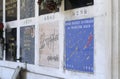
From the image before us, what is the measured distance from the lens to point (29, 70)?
475 centimetres

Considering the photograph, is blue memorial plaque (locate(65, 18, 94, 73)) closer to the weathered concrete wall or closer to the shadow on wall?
the weathered concrete wall

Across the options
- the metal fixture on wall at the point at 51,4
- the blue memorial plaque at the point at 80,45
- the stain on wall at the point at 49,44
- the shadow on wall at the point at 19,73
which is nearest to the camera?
the blue memorial plaque at the point at 80,45

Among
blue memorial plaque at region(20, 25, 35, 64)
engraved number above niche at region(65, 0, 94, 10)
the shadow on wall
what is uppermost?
engraved number above niche at region(65, 0, 94, 10)

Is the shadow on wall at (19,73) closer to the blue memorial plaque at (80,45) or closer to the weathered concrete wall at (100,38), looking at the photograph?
the weathered concrete wall at (100,38)

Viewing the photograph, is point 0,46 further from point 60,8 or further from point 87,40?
point 87,40

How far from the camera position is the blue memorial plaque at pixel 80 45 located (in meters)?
3.36

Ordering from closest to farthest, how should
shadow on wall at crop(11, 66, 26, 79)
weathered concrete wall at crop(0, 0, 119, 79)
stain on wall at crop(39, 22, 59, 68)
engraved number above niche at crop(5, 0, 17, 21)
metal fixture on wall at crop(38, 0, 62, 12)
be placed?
weathered concrete wall at crop(0, 0, 119, 79)
metal fixture on wall at crop(38, 0, 62, 12)
stain on wall at crop(39, 22, 59, 68)
shadow on wall at crop(11, 66, 26, 79)
engraved number above niche at crop(5, 0, 17, 21)

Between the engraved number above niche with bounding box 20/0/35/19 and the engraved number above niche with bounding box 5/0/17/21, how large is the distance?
0.98 feet

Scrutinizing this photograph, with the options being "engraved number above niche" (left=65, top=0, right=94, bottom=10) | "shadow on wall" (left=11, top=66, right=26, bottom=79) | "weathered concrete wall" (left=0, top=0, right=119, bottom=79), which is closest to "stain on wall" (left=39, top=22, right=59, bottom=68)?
"weathered concrete wall" (left=0, top=0, right=119, bottom=79)

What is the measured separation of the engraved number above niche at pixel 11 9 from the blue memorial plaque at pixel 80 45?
1.86 m

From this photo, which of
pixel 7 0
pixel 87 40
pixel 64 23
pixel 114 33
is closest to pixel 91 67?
pixel 87 40

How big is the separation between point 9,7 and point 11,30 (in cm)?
45

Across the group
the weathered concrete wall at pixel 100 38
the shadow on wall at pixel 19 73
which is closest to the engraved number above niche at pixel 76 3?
the weathered concrete wall at pixel 100 38

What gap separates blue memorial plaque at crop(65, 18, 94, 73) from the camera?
3.36 m
